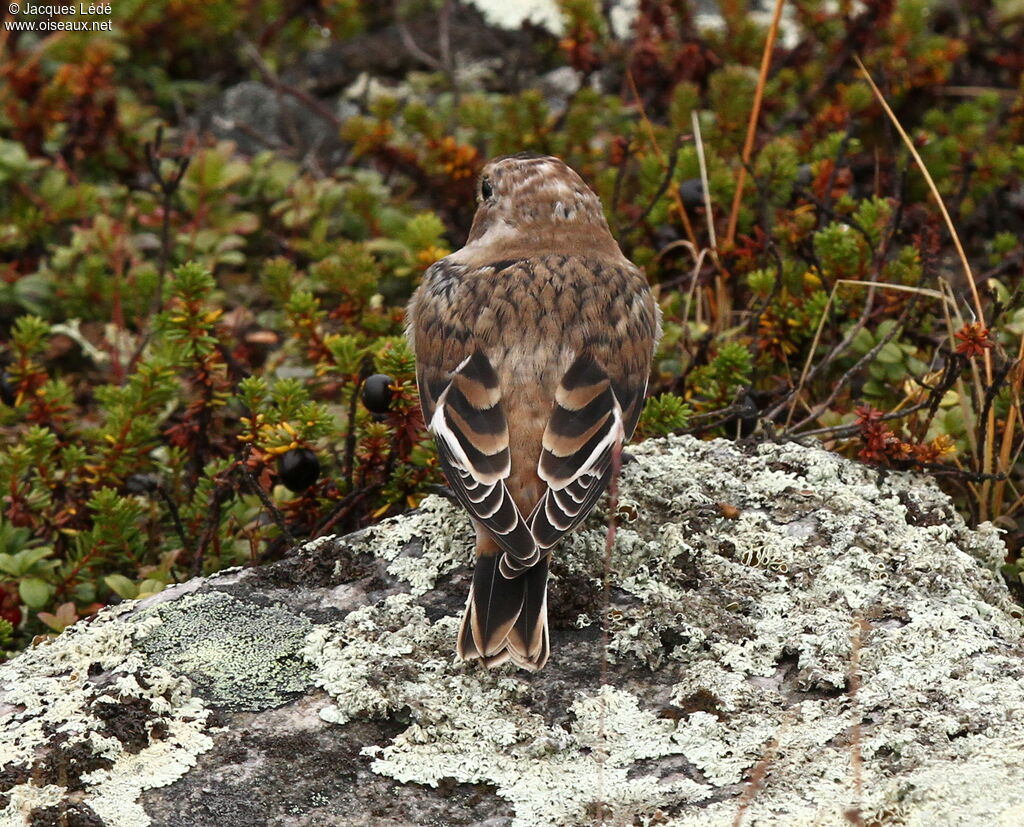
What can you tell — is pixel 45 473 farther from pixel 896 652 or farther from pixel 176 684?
pixel 896 652

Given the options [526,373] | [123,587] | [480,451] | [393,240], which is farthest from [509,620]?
[393,240]

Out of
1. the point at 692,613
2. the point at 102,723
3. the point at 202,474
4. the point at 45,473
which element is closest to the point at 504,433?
the point at 692,613

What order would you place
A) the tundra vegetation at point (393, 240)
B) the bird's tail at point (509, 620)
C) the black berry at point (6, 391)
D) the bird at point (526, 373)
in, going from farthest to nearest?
the black berry at point (6, 391) → the tundra vegetation at point (393, 240) → the bird at point (526, 373) → the bird's tail at point (509, 620)

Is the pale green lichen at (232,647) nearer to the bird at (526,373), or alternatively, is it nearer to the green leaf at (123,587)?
the bird at (526,373)

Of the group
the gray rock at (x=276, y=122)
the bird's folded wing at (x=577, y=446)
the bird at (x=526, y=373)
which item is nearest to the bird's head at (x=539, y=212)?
the bird at (x=526, y=373)

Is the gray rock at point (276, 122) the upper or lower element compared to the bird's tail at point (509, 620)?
upper

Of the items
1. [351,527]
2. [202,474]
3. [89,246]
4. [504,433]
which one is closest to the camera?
[504,433]

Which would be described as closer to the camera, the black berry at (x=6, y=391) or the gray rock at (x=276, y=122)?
the black berry at (x=6, y=391)
